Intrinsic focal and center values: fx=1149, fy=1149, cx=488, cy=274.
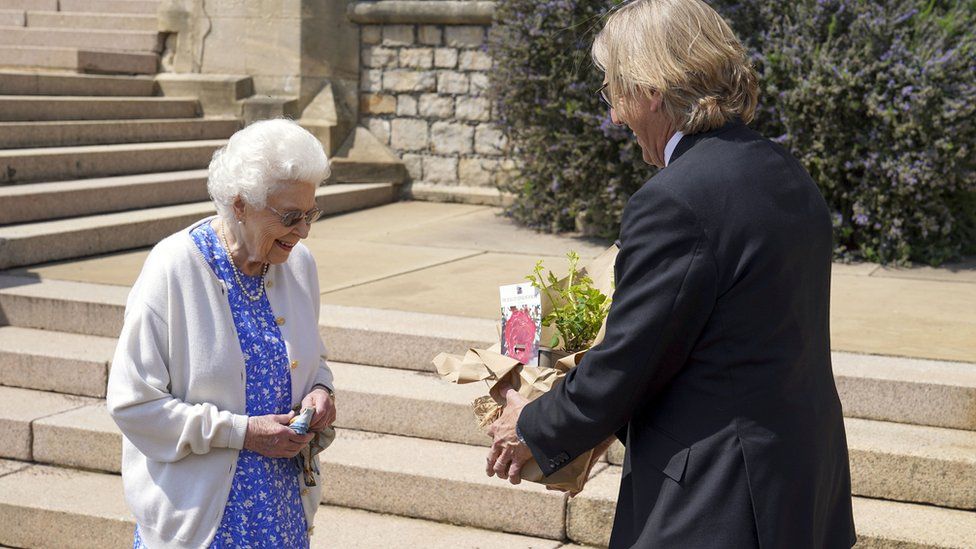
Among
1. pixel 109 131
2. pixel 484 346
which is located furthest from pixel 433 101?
pixel 484 346

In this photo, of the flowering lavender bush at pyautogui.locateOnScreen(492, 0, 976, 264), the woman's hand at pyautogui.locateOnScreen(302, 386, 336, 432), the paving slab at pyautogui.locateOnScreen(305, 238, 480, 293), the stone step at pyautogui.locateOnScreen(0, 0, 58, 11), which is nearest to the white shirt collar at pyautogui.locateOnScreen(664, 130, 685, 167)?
the woman's hand at pyautogui.locateOnScreen(302, 386, 336, 432)

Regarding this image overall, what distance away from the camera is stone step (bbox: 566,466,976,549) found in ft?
12.4

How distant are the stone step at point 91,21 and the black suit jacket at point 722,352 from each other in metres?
9.93

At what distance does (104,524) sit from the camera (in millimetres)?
4418

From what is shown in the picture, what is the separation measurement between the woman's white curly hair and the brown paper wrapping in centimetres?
56

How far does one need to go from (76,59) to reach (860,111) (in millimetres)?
6748

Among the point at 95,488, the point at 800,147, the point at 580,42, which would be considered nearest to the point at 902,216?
the point at 800,147

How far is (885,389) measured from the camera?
14.7 ft

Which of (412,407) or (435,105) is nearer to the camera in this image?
(412,407)

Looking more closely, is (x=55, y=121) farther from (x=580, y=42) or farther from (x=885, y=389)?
(x=885, y=389)

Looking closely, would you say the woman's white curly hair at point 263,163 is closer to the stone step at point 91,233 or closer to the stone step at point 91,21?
the stone step at point 91,233

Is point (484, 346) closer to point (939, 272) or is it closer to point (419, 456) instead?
point (419, 456)

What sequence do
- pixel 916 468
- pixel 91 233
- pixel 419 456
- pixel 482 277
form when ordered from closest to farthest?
pixel 916 468, pixel 419 456, pixel 482 277, pixel 91 233

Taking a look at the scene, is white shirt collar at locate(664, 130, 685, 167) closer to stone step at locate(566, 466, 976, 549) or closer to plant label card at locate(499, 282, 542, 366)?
plant label card at locate(499, 282, 542, 366)
